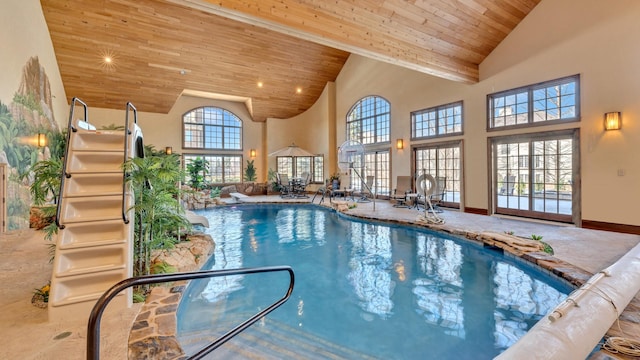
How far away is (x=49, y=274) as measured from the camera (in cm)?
339

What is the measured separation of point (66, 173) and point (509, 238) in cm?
611

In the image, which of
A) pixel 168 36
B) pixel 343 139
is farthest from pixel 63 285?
pixel 343 139

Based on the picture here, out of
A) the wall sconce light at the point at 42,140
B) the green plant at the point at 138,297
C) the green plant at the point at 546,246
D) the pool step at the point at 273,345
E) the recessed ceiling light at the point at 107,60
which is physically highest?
the recessed ceiling light at the point at 107,60

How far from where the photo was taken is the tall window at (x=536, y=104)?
5.77 metres

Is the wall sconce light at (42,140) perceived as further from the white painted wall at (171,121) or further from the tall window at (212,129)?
the tall window at (212,129)

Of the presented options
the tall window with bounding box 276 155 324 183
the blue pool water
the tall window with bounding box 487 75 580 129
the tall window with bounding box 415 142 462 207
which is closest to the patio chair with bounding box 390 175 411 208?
the tall window with bounding box 415 142 462 207

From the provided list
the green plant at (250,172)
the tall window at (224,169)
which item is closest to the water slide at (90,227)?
the tall window at (224,169)

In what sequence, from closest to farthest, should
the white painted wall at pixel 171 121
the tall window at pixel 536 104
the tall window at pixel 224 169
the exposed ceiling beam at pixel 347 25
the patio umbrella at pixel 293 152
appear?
the exposed ceiling beam at pixel 347 25, the tall window at pixel 536 104, the white painted wall at pixel 171 121, the patio umbrella at pixel 293 152, the tall window at pixel 224 169

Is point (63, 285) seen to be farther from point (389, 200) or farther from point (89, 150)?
point (389, 200)

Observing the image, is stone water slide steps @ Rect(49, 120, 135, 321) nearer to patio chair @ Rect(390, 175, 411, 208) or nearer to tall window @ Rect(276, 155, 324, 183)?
patio chair @ Rect(390, 175, 411, 208)

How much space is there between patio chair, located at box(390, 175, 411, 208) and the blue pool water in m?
3.10

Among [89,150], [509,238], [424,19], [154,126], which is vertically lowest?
[509,238]

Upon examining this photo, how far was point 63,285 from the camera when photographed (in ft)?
7.91

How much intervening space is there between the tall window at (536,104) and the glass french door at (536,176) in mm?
415
